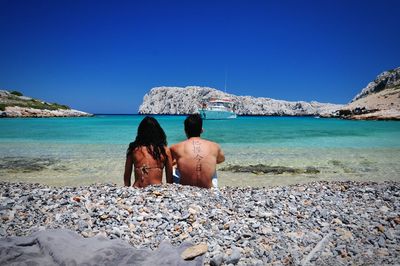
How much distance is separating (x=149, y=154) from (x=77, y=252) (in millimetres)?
3013

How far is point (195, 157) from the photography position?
23.0ft

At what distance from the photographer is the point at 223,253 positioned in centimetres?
456

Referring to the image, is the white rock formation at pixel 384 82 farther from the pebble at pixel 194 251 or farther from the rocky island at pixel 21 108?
the pebble at pixel 194 251

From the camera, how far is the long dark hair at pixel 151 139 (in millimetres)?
6930

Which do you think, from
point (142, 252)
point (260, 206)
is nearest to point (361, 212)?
point (260, 206)

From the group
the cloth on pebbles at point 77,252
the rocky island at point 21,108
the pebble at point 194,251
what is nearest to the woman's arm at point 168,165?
the cloth on pebbles at point 77,252

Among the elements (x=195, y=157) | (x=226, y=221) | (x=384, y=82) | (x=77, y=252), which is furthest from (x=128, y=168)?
(x=384, y=82)

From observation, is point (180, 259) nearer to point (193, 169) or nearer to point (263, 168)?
point (193, 169)

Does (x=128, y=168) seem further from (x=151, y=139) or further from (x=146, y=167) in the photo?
(x=151, y=139)

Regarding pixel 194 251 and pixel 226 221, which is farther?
pixel 226 221

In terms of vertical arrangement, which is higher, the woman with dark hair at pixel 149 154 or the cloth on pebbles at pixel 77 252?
the woman with dark hair at pixel 149 154

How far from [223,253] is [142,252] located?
1.23 meters

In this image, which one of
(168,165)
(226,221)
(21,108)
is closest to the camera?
(226,221)

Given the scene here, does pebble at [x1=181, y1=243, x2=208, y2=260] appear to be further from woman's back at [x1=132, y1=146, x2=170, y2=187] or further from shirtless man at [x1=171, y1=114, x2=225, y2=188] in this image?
woman's back at [x1=132, y1=146, x2=170, y2=187]
